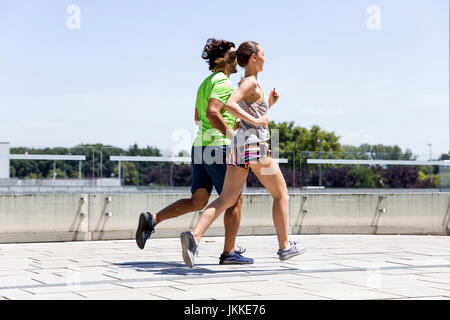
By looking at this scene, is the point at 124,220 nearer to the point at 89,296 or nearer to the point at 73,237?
the point at 73,237

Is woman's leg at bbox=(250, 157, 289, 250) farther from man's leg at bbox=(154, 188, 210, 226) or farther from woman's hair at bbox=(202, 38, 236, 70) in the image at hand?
→ woman's hair at bbox=(202, 38, 236, 70)

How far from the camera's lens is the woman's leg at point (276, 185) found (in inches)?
235

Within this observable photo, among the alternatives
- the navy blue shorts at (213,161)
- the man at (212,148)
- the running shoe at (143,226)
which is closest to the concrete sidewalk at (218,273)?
the running shoe at (143,226)

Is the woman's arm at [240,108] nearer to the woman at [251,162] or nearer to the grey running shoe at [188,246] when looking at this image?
the woman at [251,162]

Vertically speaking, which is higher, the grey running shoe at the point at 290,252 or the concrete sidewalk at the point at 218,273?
the grey running shoe at the point at 290,252

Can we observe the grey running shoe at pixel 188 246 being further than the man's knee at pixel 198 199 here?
No

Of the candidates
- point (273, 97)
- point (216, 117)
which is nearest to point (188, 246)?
point (216, 117)

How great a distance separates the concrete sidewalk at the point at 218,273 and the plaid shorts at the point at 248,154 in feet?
3.34

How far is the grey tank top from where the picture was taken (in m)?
6.02

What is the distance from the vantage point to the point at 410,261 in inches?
279

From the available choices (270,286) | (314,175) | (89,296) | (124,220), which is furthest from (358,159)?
(89,296)

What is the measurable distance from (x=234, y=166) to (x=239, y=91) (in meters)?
0.71

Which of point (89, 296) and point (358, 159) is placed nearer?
point (89, 296)

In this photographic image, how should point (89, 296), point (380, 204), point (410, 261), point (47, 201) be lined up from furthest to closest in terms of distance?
1. point (380, 204)
2. point (47, 201)
3. point (410, 261)
4. point (89, 296)
